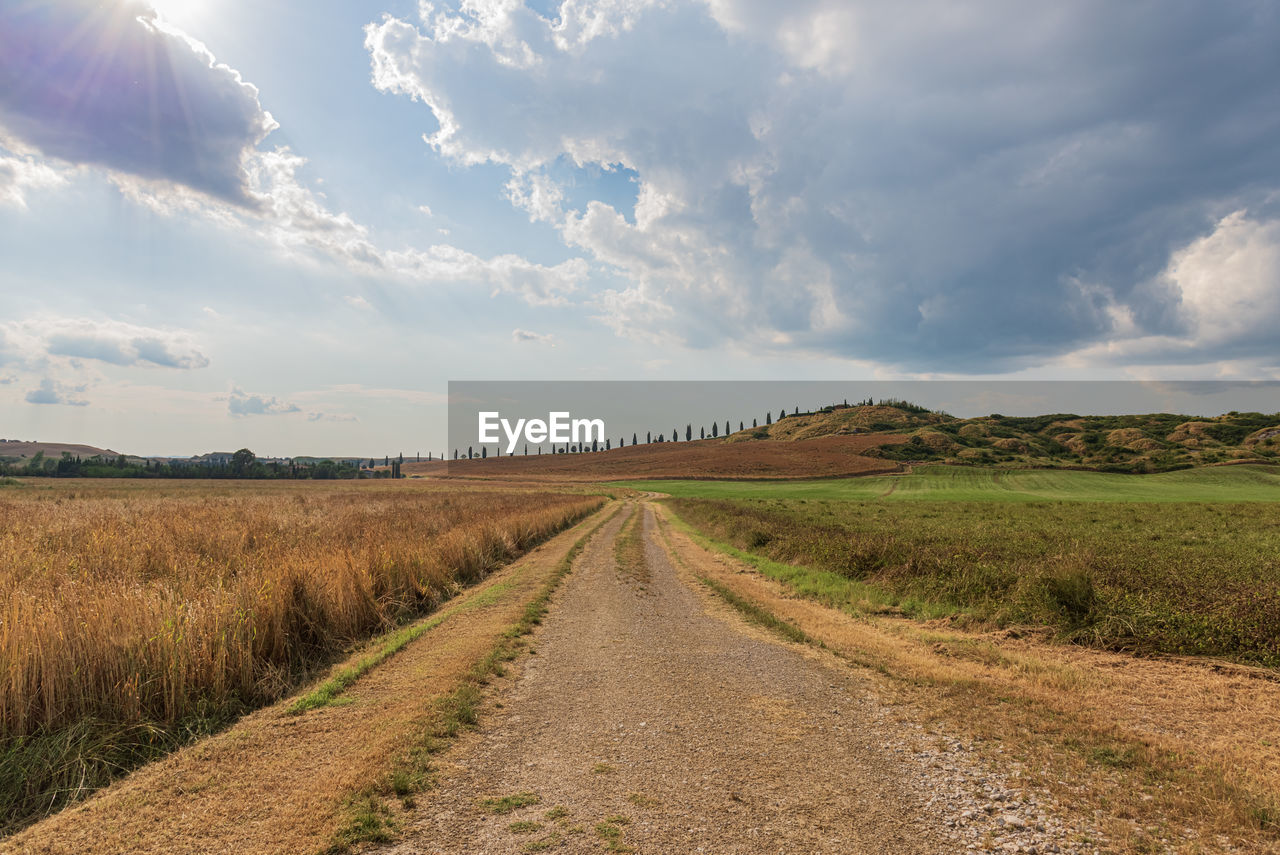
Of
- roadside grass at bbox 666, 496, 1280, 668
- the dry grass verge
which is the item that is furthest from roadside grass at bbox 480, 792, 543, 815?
roadside grass at bbox 666, 496, 1280, 668

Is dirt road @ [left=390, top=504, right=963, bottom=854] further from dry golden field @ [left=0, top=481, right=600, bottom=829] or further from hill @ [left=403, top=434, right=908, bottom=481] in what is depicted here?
hill @ [left=403, top=434, right=908, bottom=481]

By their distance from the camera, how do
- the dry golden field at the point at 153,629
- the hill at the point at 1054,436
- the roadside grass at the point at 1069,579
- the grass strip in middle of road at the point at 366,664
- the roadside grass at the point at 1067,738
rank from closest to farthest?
1. the roadside grass at the point at 1067,738
2. the dry golden field at the point at 153,629
3. the grass strip in middle of road at the point at 366,664
4. the roadside grass at the point at 1069,579
5. the hill at the point at 1054,436

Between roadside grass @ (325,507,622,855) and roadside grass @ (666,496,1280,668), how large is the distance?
9.52m

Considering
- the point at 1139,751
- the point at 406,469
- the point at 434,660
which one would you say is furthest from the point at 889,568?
the point at 406,469

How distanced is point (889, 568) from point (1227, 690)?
27.1ft

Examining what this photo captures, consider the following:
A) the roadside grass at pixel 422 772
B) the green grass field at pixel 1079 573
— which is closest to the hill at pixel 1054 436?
the green grass field at pixel 1079 573

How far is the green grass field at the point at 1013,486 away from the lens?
62056 mm

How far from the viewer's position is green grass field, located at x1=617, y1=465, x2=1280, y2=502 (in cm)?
6206

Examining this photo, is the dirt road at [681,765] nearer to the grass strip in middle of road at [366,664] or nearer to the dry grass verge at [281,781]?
the dry grass verge at [281,781]

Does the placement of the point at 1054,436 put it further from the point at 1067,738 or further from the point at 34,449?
the point at 34,449

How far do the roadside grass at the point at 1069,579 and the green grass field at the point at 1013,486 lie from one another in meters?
38.8

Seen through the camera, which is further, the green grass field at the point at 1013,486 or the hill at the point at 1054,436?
the hill at the point at 1054,436

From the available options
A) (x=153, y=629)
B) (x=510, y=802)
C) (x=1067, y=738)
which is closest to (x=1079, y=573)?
(x=1067, y=738)

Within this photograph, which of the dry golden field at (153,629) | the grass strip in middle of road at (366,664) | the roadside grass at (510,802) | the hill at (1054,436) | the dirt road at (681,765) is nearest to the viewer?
the dirt road at (681,765)
